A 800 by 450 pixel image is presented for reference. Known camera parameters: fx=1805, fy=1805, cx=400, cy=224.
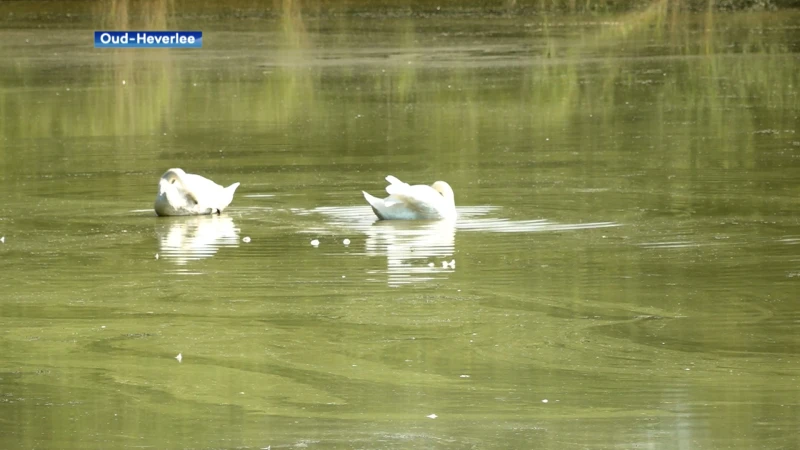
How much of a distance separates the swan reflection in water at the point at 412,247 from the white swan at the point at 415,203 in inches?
2.2

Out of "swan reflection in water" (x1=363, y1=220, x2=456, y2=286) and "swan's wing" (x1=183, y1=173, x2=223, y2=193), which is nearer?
"swan reflection in water" (x1=363, y1=220, x2=456, y2=286)

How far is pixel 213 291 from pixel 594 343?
102 inches

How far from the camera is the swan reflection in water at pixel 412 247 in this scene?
34.8 feet

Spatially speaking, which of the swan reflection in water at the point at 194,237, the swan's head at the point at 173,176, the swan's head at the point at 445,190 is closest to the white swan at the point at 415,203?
the swan's head at the point at 445,190

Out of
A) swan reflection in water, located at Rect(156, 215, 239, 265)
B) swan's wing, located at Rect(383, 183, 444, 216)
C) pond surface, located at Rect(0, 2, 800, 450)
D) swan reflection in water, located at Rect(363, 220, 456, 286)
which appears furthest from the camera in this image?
swan's wing, located at Rect(383, 183, 444, 216)

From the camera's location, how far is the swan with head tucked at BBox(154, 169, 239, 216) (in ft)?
43.9

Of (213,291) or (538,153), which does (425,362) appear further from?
(538,153)

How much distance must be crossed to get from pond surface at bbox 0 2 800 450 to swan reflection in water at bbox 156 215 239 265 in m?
0.04

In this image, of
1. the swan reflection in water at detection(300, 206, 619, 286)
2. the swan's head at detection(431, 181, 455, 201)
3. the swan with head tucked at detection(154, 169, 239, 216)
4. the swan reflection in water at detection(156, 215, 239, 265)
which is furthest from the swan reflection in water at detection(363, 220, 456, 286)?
the swan with head tucked at detection(154, 169, 239, 216)

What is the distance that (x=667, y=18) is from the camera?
3950 centimetres

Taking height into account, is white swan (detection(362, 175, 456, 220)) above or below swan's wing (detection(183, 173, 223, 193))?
below

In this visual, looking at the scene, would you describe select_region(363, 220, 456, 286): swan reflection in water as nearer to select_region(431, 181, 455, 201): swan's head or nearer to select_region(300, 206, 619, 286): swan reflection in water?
select_region(300, 206, 619, 286): swan reflection in water

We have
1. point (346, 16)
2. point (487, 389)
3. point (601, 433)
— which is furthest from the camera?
point (346, 16)

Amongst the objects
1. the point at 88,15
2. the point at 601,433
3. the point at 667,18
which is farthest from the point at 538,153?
the point at 88,15
